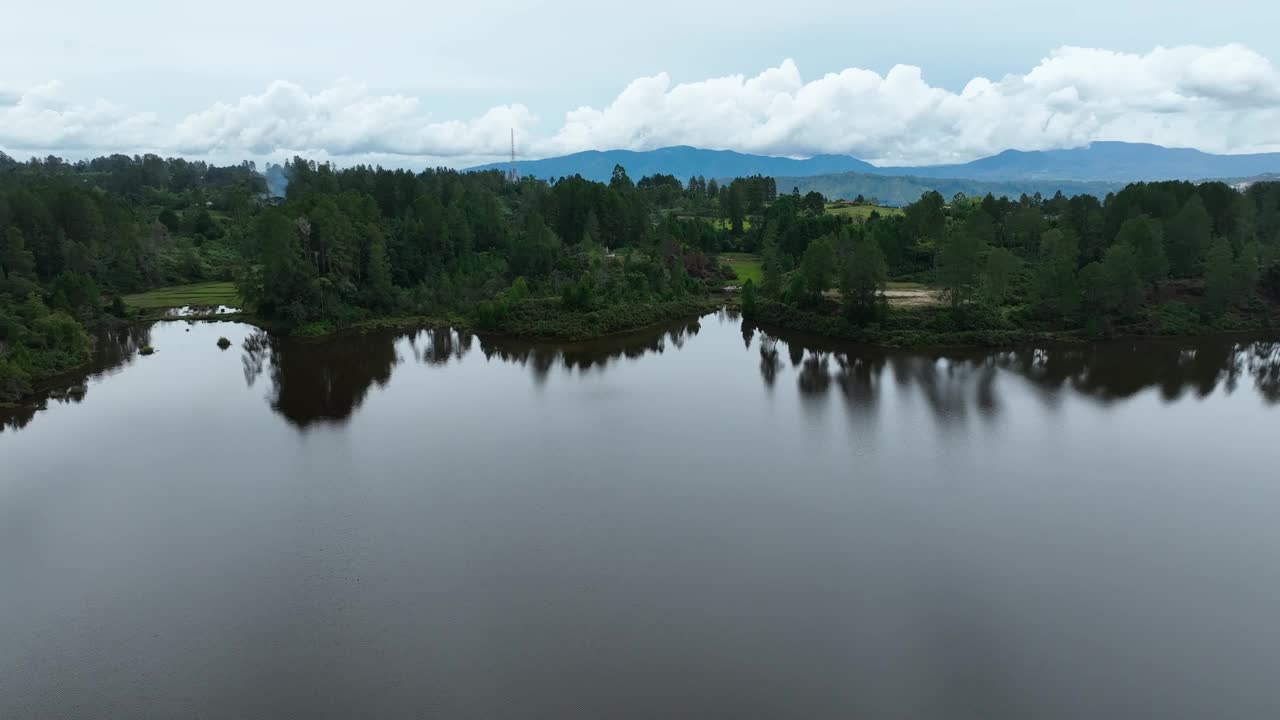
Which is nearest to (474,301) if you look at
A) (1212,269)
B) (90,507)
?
(90,507)

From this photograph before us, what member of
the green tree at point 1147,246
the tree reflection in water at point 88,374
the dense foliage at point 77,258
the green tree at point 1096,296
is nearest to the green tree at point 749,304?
the green tree at point 1096,296

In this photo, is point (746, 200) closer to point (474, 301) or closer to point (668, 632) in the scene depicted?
point (474, 301)

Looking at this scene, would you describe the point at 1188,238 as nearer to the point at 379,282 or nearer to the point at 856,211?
the point at 856,211

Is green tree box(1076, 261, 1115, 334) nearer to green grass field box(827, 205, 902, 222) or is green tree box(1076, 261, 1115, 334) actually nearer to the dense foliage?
green grass field box(827, 205, 902, 222)

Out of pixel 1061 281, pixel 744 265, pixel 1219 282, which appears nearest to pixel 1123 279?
pixel 1061 281

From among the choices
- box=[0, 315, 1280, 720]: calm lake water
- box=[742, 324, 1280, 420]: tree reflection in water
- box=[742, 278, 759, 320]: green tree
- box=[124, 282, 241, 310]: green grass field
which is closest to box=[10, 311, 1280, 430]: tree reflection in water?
box=[742, 324, 1280, 420]: tree reflection in water

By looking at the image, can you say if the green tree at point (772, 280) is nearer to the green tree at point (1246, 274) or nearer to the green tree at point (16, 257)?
the green tree at point (1246, 274)

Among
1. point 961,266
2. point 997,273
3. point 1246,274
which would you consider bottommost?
point 997,273
